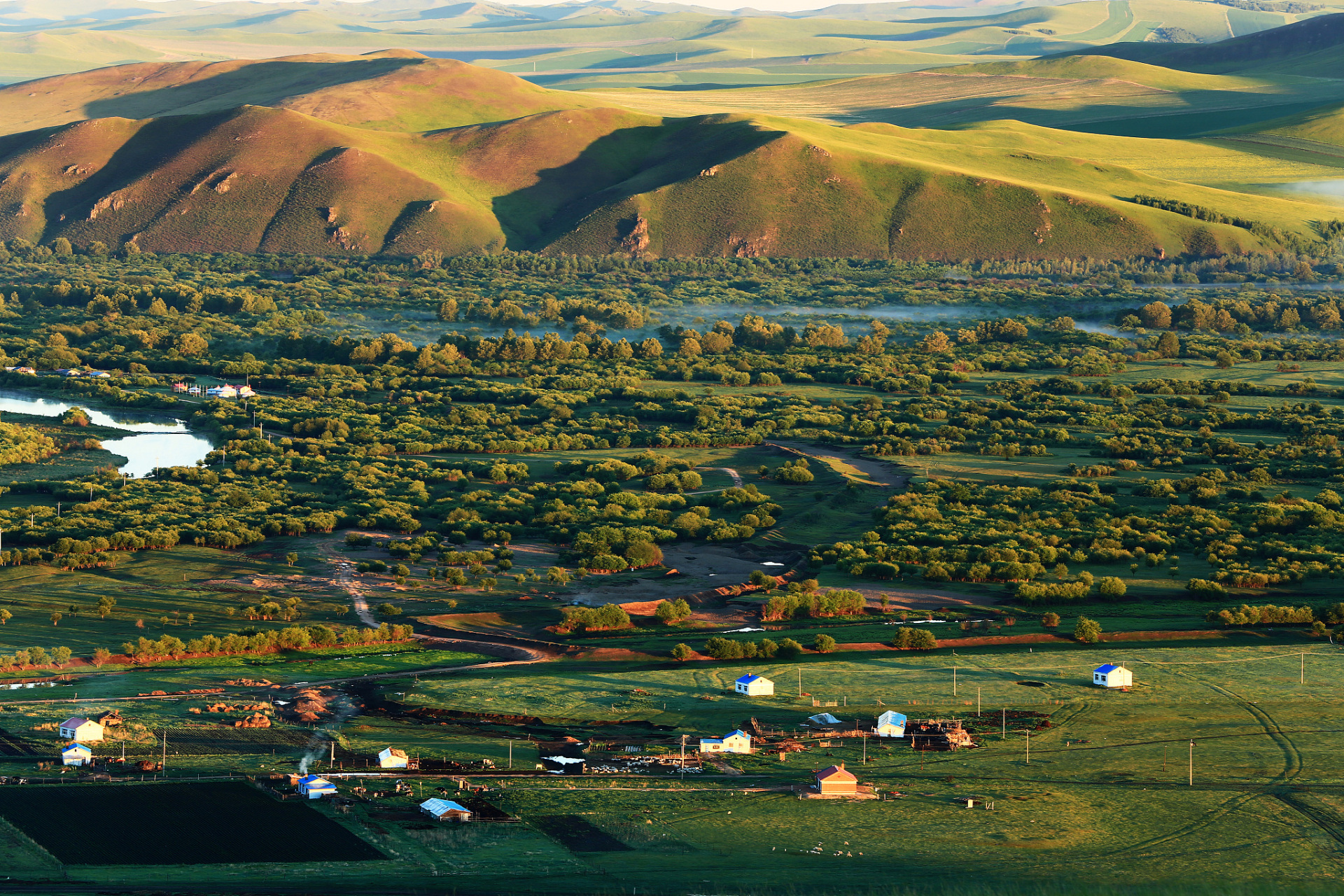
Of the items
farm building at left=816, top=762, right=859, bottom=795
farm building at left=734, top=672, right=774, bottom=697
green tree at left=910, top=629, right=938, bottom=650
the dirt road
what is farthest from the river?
farm building at left=816, top=762, right=859, bottom=795

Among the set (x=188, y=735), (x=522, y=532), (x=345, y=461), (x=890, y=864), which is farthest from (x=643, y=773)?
(x=345, y=461)

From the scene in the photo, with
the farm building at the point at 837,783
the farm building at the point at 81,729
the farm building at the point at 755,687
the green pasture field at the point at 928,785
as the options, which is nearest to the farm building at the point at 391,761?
the green pasture field at the point at 928,785

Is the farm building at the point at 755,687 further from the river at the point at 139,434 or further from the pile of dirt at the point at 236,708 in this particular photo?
the river at the point at 139,434

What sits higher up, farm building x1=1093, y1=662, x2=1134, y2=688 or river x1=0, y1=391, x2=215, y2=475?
river x1=0, y1=391, x2=215, y2=475

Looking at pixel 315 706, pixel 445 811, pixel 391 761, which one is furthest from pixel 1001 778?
pixel 315 706

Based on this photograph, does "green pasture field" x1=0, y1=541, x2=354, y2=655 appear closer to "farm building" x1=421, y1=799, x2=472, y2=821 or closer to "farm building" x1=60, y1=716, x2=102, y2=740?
"farm building" x1=60, y1=716, x2=102, y2=740

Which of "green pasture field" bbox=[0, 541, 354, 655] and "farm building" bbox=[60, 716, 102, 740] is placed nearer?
"farm building" bbox=[60, 716, 102, 740]
